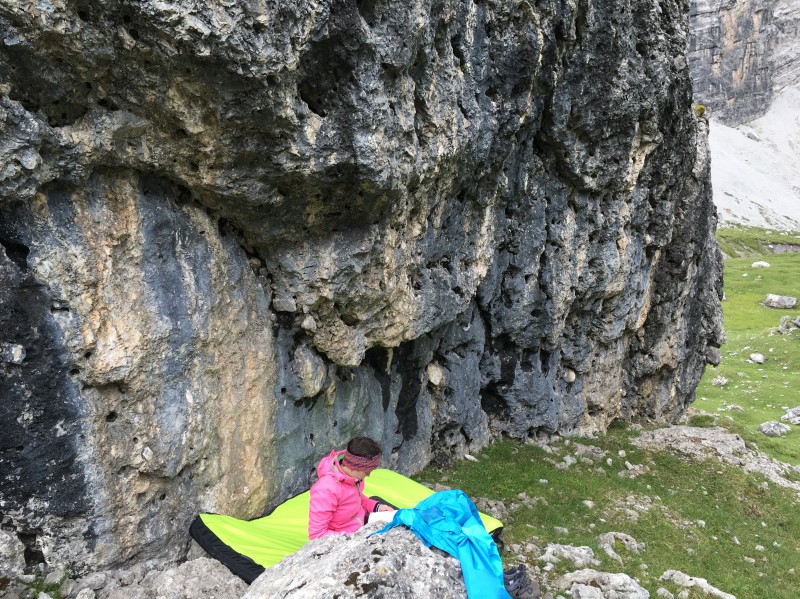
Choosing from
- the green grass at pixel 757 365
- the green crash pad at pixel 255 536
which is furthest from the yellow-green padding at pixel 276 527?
the green grass at pixel 757 365

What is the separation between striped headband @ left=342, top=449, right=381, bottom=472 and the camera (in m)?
8.20

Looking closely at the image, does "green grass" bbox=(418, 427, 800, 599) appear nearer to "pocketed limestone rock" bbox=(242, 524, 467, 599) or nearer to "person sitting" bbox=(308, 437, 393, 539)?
"person sitting" bbox=(308, 437, 393, 539)

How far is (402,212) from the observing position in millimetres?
11523

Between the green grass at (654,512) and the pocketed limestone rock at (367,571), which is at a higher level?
the pocketed limestone rock at (367,571)

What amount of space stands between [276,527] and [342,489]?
218cm

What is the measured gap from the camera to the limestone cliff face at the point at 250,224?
6.97m

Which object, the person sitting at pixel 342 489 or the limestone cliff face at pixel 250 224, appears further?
the person sitting at pixel 342 489

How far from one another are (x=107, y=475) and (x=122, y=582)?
1.54 m

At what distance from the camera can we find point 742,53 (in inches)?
6024

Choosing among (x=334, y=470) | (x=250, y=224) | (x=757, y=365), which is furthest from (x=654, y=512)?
(x=757, y=365)

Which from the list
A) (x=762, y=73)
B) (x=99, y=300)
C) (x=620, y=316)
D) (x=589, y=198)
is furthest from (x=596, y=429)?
(x=762, y=73)

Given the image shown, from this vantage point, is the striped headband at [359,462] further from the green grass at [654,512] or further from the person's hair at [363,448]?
the green grass at [654,512]

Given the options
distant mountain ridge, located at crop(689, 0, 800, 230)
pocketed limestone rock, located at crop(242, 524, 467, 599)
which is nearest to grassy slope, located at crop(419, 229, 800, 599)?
pocketed limestone rock, located at crop(242, 524, 467, 599)

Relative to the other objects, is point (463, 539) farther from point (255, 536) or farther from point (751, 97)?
point (751, 97)
